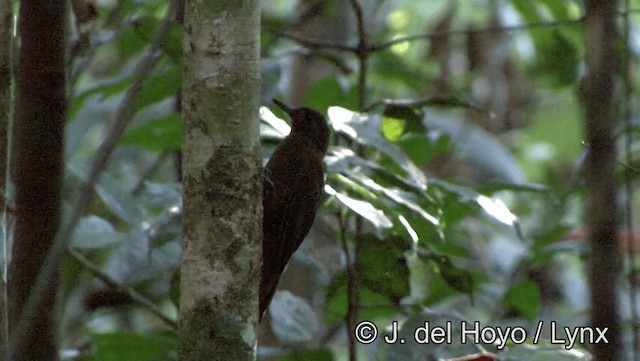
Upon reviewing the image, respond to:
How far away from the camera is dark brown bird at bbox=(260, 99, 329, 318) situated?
301cm

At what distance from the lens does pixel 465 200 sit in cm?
275

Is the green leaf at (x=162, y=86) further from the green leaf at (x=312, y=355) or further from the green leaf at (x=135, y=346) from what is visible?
the green leaf at (x=312, y=355)

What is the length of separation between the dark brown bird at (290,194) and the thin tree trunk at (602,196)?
5.29 feet

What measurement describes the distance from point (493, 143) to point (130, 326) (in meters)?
1.91

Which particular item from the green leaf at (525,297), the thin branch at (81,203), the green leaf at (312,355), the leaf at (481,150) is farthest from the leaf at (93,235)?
the leaf at (481,150)

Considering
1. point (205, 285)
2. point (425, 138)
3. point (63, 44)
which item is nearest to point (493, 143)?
point (425, 138)

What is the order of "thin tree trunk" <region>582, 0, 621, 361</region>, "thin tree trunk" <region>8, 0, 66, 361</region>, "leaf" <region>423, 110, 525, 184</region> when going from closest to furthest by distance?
"thin tree trunk" <region>582, 0, 621, 361</region> < "thin tree trunk" <region>8, 0, 66, 361</region> < "leaf" <region>423, 110, 525, 184</region>

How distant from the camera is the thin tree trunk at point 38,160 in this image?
2.35 metres

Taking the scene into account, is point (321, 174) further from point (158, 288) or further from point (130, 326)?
point (130, 326)

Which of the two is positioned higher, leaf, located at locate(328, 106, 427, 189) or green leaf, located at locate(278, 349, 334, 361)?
leaf, located at locate(328, 106, 427, 189)

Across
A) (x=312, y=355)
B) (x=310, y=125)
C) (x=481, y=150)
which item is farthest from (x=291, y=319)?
(x=481, y=150)

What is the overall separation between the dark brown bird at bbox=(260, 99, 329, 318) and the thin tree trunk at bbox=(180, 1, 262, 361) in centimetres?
93

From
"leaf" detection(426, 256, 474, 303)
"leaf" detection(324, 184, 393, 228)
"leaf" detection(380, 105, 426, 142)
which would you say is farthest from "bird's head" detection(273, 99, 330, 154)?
"leaf" detection(324, 184, 393, 228)

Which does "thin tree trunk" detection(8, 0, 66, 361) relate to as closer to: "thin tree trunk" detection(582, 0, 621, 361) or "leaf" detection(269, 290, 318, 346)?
"leaf" detection(269, 290, 318, 346)
